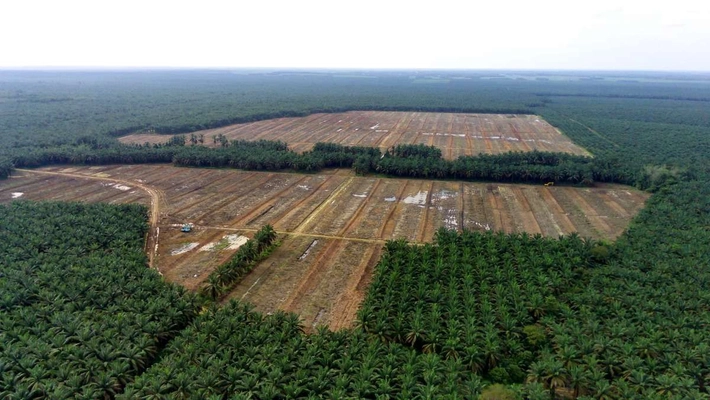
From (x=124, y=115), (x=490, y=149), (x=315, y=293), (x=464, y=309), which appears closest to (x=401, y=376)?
(x=464, y=309)

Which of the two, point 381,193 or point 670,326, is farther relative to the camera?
point 381,193

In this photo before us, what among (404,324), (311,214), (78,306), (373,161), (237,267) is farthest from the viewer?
(373,161)

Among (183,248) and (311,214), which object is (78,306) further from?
(311,214)

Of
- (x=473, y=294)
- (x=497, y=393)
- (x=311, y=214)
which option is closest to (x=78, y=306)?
(x=497, y=393)

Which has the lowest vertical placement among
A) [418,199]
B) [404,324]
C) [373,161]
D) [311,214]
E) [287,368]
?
[311,214]

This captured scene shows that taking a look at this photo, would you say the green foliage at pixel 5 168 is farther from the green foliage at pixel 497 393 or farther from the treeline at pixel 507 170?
the green foliage at pixel 497 393

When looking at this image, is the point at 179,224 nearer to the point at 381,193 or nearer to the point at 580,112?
the point at 381,193

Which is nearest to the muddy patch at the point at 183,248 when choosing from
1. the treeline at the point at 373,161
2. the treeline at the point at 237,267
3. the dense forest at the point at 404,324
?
the dense forest at the point at 404,324
